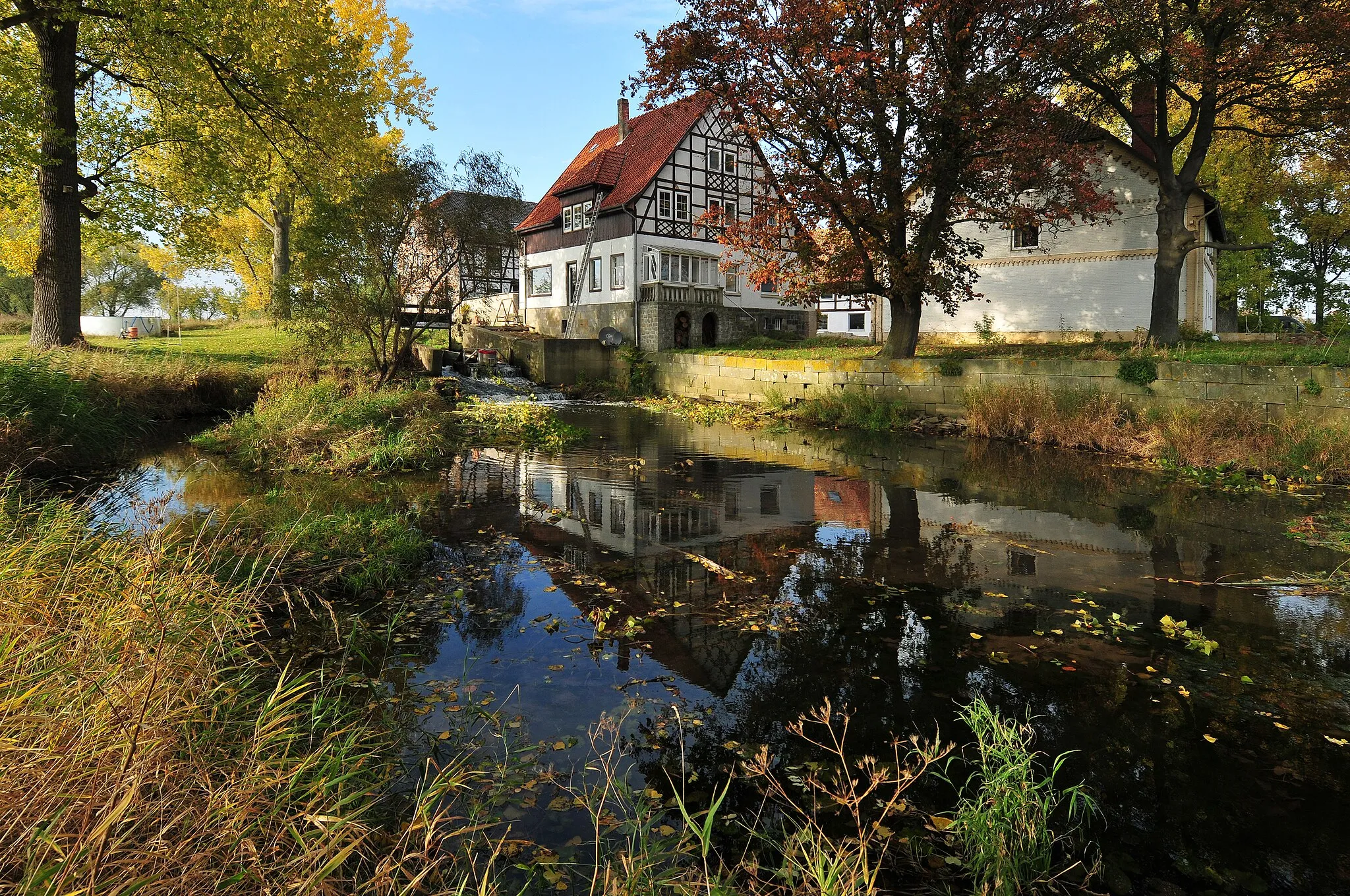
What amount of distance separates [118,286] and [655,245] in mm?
48585

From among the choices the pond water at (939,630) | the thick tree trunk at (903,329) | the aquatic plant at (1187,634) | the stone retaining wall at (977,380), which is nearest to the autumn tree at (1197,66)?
the stone retaining wall at (977,380)

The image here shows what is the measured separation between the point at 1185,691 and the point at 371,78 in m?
30.9

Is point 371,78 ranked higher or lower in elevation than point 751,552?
higher

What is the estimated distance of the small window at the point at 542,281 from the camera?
121 feet

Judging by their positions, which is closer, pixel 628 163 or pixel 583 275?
pixel 583 275

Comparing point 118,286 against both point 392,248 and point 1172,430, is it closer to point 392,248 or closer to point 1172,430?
point 392,248

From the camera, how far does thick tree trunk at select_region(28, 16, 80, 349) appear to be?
15547 mm

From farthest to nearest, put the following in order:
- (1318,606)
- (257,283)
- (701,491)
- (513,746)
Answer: (257,283) → (701,491) → (1318,606) → (513,746)

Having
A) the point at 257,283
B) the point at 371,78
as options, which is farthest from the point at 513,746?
the point at 257,283

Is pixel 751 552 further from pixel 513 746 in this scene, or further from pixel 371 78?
pixel 371 78

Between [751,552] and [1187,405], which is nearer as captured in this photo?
[751,552]

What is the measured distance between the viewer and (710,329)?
31.6 metres

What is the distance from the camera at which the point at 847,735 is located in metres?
3.98

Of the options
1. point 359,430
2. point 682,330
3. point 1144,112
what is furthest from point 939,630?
point 682,330
